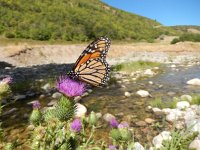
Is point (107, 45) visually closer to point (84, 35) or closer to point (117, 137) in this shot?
point (117, 137)

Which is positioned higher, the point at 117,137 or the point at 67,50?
the point at 117,137

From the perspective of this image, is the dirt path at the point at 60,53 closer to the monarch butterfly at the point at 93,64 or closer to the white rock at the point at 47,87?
the white rock at the point at 47,87

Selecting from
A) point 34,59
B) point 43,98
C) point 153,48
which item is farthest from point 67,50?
point 43,98

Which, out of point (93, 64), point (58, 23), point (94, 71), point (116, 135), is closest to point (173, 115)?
point (94, 71)

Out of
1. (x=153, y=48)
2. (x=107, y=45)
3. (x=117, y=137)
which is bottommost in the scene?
(x=153, y=48)

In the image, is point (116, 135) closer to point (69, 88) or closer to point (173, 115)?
point (69, 88)

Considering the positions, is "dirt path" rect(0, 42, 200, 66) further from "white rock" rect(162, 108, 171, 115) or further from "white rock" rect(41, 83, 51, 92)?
"white rock" rect(162, 108, 171, 115)
